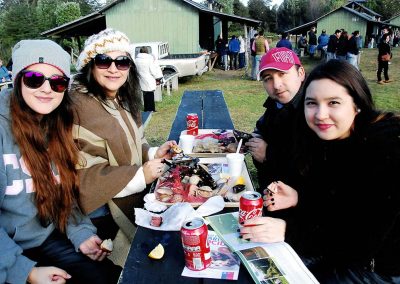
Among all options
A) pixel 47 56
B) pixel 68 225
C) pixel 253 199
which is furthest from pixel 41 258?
pixel 253 199

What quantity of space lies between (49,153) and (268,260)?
4.75 feet

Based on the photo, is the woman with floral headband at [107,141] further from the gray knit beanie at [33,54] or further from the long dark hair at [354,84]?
the long dark hair at [354,84]

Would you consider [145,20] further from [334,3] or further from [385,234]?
[334,3]

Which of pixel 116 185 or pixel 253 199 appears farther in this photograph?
pixel 116 185

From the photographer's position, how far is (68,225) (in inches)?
87.7

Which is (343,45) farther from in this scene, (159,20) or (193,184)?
(193,184)

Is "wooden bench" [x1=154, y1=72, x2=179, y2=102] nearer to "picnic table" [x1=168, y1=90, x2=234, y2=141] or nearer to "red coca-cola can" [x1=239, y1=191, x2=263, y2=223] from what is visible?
"picnic table" [x1=168, y1=90, x2=234, y2=141]

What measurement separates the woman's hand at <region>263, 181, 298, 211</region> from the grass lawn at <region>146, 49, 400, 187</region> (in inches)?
98.8

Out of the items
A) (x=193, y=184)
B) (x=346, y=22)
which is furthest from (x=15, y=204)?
(x=346, y=22)

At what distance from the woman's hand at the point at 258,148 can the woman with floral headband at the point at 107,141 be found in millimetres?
914

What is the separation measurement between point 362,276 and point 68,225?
5.88ft

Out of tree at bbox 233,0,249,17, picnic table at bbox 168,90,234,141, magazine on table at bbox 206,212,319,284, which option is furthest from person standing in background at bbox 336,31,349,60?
tree at bbox 233,0,249,17

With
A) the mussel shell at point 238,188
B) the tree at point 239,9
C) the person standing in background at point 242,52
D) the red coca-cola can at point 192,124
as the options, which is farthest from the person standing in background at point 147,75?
the tree at point 239,9

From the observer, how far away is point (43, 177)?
2016 millimetres
